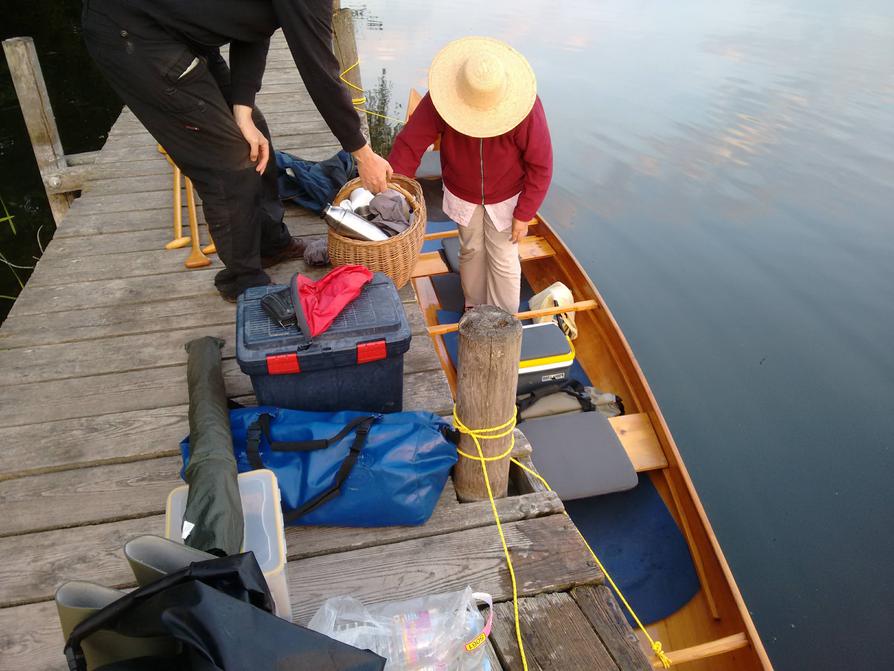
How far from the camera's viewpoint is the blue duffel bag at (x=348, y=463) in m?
1.78

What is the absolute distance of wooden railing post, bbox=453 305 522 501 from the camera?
168 centimetres

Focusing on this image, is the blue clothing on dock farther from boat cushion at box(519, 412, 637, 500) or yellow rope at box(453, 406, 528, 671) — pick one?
yellow rope at box(453, 406, 528, 671)

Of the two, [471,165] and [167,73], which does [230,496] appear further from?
[471,165]

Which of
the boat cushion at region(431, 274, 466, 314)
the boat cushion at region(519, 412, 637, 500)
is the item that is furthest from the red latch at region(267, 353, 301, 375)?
the boat cushion at region(431, 274, 466, 314)

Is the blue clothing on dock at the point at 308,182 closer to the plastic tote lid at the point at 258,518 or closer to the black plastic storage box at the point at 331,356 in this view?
the black plastic storage box at the point at 331,356

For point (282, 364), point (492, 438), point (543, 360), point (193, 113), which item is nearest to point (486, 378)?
point (492, 438)

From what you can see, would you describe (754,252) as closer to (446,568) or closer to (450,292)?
(450,292)

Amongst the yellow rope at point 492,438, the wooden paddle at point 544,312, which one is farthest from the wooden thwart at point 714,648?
the wooden paddle at point 544,312

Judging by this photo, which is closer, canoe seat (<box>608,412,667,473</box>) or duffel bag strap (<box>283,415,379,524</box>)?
duffel bag strap (<box>283,415,379,524</box>)

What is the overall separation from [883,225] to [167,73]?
8122 mm

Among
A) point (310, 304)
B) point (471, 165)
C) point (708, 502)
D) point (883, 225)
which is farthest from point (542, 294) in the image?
point (883, 225)

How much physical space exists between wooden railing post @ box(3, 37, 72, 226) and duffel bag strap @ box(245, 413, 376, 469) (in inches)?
148

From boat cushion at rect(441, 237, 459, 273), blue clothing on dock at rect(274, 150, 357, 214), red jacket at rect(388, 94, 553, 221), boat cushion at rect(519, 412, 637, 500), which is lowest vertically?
boat cushion at rect(441, 237, 459, 273)

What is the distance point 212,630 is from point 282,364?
3.59 ft
